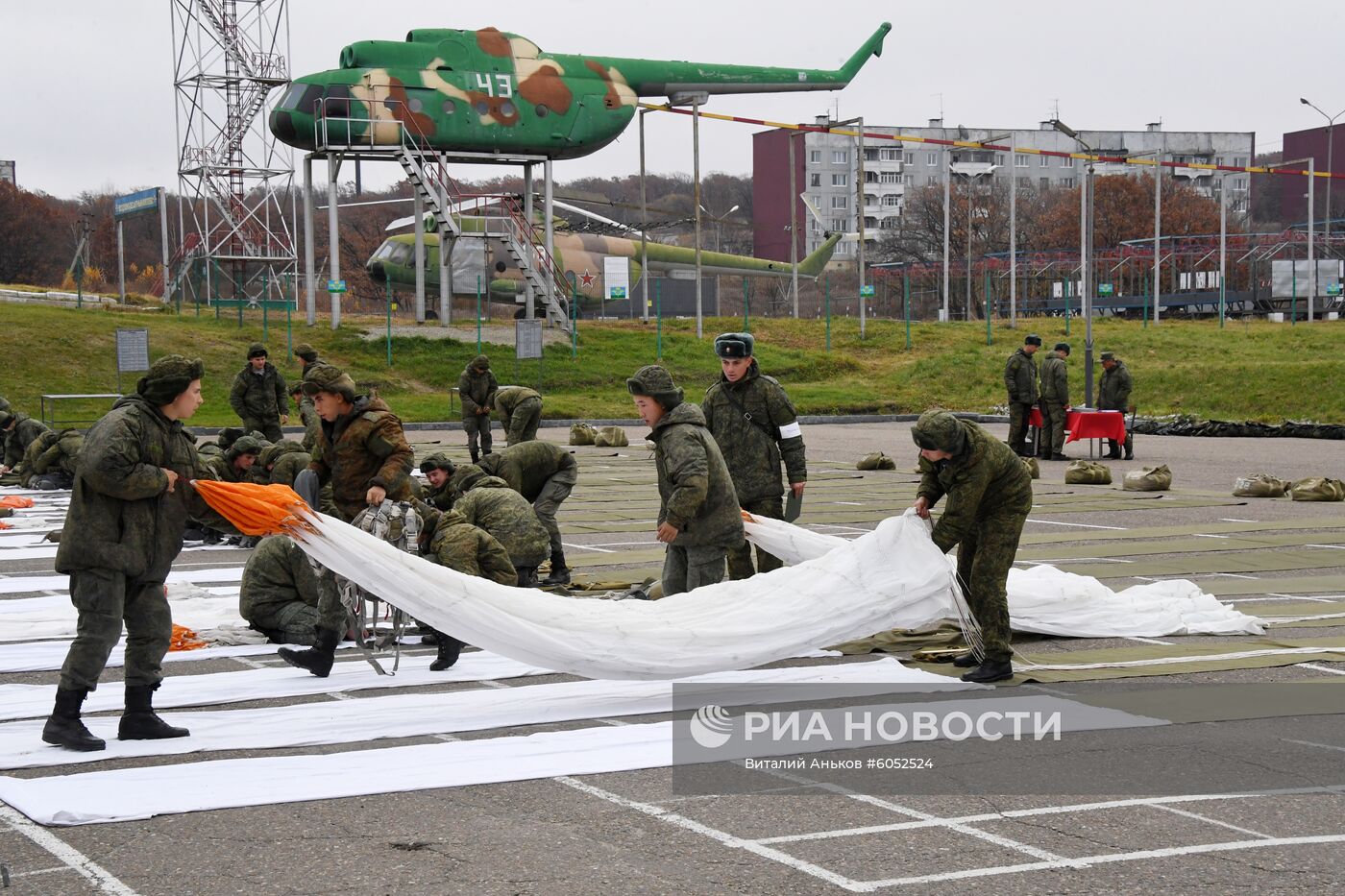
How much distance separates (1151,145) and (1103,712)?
134 m

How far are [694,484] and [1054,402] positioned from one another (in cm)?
1711

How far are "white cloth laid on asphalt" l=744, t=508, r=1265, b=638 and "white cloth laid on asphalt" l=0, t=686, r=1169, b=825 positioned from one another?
217 cm

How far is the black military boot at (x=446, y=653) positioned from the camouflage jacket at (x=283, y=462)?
409 cm

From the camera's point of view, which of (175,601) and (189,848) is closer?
(189,848)

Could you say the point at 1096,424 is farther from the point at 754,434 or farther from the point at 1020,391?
the point at 754,434

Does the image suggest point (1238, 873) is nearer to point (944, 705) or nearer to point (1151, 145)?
point (944, 705)

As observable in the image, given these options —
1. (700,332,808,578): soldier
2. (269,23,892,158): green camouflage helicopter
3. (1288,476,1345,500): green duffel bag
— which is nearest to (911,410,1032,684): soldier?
(700,332,808,578): soldier

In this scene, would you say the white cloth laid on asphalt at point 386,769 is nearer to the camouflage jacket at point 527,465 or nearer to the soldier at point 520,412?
the camouflage jacket at point 527,465

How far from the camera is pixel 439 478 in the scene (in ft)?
37.6

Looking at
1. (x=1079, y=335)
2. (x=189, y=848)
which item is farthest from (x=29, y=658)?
(x=1079, y=335)

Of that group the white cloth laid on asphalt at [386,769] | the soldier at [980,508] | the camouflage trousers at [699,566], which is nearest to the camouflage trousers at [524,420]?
the camouflage trousers at [699,566]

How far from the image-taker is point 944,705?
24.6ft

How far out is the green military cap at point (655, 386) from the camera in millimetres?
8945

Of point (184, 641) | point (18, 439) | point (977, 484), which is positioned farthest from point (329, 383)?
point (18, 439)
